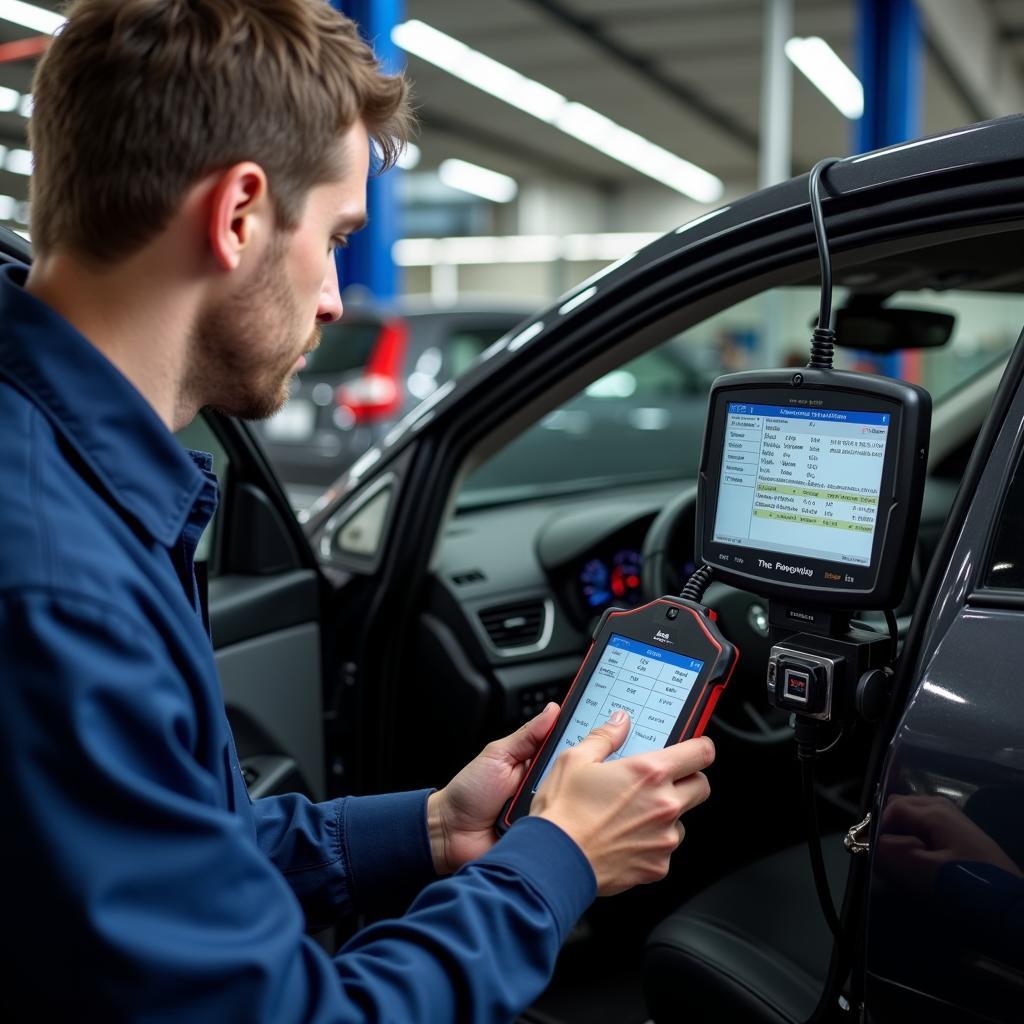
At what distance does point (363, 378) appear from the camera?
6.16 m

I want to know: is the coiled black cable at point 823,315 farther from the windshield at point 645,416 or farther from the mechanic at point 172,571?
the windshield at point 645,416

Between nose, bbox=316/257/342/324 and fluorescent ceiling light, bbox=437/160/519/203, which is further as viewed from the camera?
fluorescent ceiling light, bbox=437/160/519/203

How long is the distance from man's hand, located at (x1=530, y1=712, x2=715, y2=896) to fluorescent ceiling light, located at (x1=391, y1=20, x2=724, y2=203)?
248 inches

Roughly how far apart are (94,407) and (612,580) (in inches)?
61.9

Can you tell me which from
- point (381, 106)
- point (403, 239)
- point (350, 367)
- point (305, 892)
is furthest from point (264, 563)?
point (403, 239)

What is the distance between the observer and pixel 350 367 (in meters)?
6.23

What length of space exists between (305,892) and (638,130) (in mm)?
17018

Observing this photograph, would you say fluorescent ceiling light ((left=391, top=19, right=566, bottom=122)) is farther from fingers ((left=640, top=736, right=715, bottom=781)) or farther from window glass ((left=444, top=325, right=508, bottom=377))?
fingers ((left=640, top=736, right=715, bottom=781))

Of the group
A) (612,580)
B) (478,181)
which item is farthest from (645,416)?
(478,181)

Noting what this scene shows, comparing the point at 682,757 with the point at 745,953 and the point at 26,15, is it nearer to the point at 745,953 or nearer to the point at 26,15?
the point at 745,953

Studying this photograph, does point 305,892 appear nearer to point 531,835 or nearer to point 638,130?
point 531,835

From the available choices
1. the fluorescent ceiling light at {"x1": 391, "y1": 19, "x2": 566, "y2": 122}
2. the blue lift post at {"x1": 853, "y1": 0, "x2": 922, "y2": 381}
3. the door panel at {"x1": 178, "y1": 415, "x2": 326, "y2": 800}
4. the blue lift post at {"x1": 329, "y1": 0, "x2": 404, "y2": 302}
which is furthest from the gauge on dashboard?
the fluorescent ceiling light at {"x1": 391, "y1": 19, "x2": 566, "y2": 122}

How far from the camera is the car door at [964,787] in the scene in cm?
108

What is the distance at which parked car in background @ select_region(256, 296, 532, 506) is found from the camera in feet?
20.1
